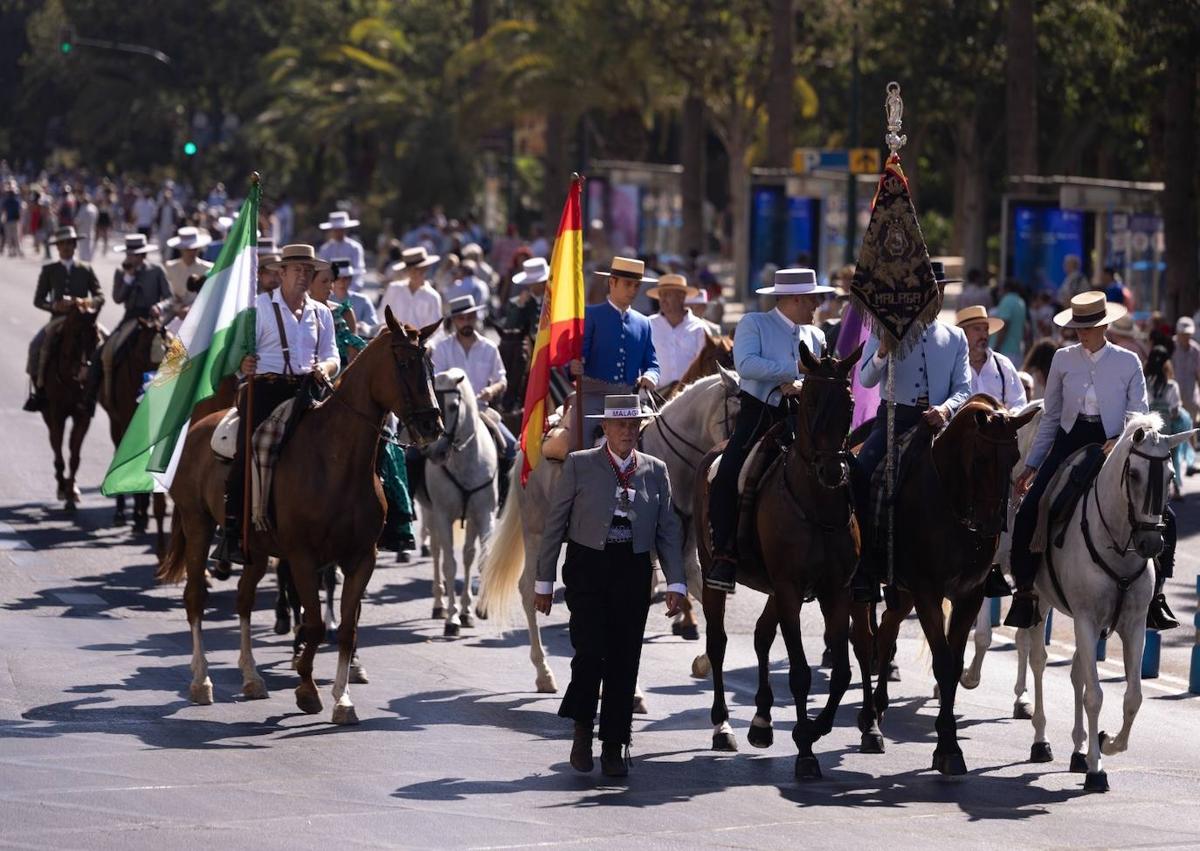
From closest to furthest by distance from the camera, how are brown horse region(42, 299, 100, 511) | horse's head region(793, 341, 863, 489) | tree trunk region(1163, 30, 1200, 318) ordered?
1. horse's head region(793, 341, 863, 489)
2. brown horse region(42, 299, 100, 511)
3. tree trunk region(1163, 30, 1200, 318)

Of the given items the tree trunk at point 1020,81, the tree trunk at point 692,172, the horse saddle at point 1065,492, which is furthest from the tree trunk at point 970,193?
the horse saddle at point 1065,492

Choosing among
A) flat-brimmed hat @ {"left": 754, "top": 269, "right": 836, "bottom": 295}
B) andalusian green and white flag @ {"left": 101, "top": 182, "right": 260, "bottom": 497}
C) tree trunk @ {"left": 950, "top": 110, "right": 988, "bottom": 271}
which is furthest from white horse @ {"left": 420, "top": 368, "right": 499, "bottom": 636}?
tree trunk @ {"left": 950, "top": 110, "right": 988, "bottom": 271}

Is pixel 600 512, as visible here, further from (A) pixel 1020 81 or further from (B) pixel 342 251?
(A) pixel 1020 81

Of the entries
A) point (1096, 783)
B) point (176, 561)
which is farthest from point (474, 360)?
point (1096, 783)

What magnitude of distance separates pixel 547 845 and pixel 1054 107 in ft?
159

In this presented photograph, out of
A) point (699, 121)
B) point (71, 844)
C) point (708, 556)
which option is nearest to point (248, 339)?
point (708, 556)

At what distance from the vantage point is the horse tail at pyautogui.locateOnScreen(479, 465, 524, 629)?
15.0m

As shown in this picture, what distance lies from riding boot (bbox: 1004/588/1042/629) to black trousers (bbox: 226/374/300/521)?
4712 millimetres

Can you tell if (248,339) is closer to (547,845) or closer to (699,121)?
(547,845)

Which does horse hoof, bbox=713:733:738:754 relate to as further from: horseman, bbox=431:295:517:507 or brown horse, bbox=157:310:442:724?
horseman, bbox=431:295:517:507

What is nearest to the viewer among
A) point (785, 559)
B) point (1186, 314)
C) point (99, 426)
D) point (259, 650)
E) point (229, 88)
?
point (785, 559)

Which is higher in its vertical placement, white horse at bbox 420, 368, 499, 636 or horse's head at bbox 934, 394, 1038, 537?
horse's head at bbox 934, 394, 1038, 537

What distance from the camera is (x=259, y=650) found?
15680mm

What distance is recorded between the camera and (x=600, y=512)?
38.4ft
